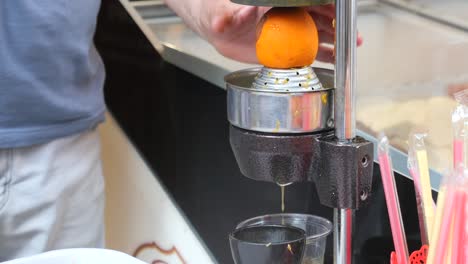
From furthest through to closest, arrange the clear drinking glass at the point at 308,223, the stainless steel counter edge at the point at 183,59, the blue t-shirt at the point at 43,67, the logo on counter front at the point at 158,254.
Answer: the logo on counter front at the point at 158,254
the stainless steel counter edge at the point at 183,59
the blue t-shirt at the point at 43,67
the clear drinking glass at the point at 308,223

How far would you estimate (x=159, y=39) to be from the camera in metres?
1.45

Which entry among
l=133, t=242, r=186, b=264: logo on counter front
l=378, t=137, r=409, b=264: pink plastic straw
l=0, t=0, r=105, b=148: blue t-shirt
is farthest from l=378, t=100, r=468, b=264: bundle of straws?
l=133, t=242, r=186, b=264: logo on counter front

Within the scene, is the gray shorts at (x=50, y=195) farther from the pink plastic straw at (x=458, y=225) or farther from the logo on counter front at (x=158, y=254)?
the pink plastic straw at (x=458, y=225)

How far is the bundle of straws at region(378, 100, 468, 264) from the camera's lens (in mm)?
586

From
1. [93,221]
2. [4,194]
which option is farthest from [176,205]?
[4,194]

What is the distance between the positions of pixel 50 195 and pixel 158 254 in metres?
0.38

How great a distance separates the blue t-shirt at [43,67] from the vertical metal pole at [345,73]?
48 centimetres

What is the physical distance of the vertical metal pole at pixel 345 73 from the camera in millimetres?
626

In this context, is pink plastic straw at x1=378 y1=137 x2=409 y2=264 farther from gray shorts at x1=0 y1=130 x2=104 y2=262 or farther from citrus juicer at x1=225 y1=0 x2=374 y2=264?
gray shorts at x1=0 y1=130 x2=104 y2=262

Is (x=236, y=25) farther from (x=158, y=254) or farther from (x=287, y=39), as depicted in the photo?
(x=158, y=254)

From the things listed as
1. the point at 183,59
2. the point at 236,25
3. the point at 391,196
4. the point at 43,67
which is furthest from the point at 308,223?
the point at 183,59

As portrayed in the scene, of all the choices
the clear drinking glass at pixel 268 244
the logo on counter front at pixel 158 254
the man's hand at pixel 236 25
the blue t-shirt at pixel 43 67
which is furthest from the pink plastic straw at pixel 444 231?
the logo on counter front at pixel 158 254

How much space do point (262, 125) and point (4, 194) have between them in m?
0.50

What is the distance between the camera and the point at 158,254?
139cm
